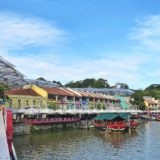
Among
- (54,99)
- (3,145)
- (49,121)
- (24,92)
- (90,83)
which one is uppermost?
(90,83)

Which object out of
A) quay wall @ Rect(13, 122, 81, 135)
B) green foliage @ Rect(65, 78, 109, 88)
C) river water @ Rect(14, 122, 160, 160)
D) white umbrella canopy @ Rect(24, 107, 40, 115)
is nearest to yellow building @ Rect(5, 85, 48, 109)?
white umbrella canopy @ Rect(24, 107, 40, 115)

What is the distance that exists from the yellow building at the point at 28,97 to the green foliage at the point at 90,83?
3450 inches

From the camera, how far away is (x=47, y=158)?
35625 mm

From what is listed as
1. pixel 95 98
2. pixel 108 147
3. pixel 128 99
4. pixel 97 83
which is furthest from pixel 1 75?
pixel 97 83

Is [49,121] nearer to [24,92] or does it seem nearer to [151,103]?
[24,92]

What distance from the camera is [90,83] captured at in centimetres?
18400

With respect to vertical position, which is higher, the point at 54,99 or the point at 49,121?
the point at 54,99

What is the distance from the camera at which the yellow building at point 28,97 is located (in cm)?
7146

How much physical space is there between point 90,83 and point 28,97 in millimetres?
109180

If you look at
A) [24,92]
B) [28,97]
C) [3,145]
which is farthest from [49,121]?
[3,145]

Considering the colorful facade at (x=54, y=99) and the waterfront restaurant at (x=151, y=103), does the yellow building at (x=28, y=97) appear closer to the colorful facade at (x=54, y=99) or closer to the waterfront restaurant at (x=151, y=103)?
the colorful facade at (x=54, y=99)

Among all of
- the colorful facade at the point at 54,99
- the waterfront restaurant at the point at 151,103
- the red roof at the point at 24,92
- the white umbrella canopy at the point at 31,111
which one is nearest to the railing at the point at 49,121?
the white umbrella canopy at the point at 31,111

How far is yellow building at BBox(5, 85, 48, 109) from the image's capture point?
71456mm

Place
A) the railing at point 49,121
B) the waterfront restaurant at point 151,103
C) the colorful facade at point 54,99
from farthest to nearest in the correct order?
the waterfront restaurant at point 151,103, the colorful facade at point 54,99, the railing at point 49,121
